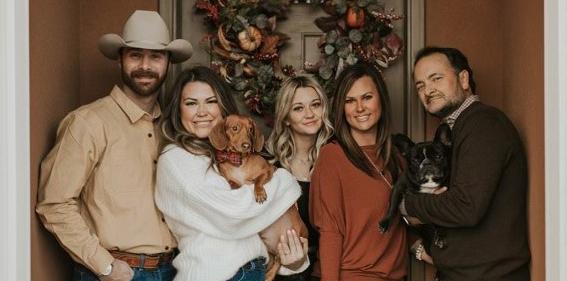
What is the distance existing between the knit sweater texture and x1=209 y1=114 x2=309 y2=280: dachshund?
630mm

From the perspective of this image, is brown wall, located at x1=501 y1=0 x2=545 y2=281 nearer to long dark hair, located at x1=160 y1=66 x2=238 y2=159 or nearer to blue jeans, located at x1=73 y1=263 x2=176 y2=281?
long dark hair, located at x1=160 y1=66 x2=238 y2=159

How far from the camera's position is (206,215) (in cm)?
360

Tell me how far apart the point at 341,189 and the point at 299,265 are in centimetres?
40

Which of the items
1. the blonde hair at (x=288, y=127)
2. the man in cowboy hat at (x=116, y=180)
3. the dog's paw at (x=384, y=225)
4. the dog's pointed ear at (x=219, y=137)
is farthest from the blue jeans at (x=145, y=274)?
the dog's paw at (x=384, y=225)

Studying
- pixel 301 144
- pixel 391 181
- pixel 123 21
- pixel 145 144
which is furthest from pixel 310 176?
pixel 123 21

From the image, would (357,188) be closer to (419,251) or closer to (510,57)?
(419,251)

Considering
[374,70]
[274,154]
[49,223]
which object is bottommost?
[49,223]

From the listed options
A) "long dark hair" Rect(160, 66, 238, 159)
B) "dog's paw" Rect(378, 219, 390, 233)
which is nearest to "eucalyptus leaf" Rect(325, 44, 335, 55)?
"long dark hair" Rect(160, 66, 238, 159)

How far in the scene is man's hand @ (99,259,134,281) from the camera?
354cm

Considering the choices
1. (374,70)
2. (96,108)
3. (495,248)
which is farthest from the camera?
(374,70)

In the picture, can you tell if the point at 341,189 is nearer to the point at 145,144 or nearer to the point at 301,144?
the point at 301,144

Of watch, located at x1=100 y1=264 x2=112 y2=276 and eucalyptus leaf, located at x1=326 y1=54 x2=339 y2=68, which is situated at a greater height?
eucalyptus leaf, located at x1=326 y1=54 x2=339 y2=68

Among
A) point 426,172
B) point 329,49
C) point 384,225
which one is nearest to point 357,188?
point 384,225

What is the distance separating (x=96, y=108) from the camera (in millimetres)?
3748
